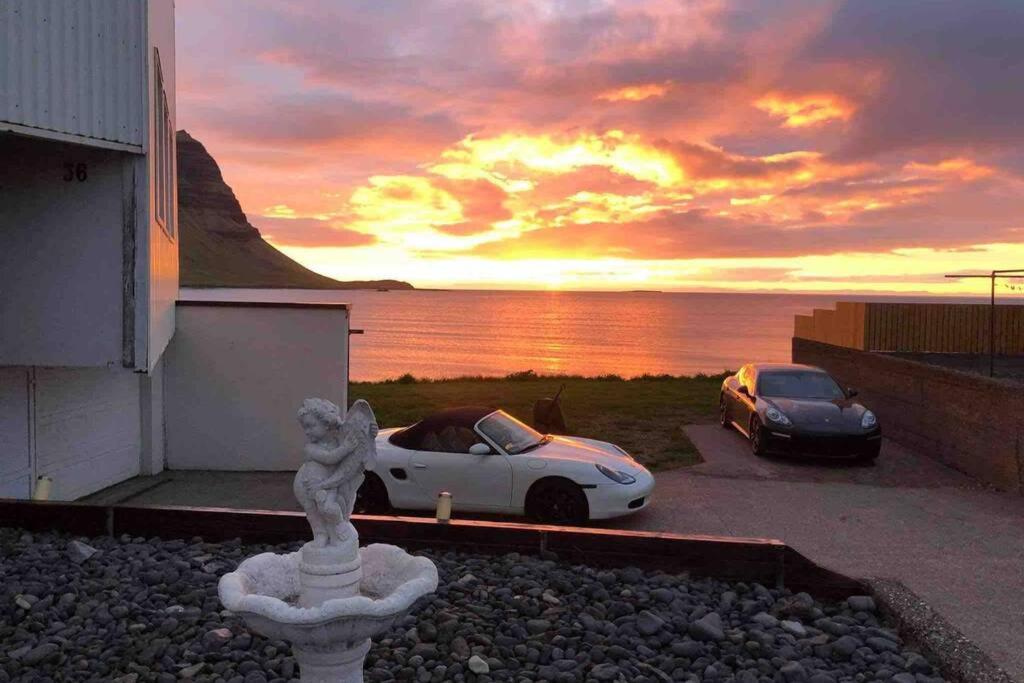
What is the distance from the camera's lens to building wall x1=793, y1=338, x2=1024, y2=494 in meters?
10.7

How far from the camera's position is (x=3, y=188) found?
24.8ft

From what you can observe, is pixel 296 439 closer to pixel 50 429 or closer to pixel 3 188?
pixel 50 429

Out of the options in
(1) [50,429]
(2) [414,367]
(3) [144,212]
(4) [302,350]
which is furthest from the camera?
(2) [414,367]

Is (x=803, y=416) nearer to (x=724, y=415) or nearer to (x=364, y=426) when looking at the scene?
(x=724, y=415)

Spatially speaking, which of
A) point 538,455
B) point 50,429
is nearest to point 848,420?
point 538,455

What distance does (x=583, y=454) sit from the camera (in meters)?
8.91

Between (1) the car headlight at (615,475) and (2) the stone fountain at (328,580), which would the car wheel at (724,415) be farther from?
(2) the stone fountain at (328,580)

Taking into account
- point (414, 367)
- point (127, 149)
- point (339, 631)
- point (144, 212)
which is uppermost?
point (127, 149)

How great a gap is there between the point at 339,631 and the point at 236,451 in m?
9.14

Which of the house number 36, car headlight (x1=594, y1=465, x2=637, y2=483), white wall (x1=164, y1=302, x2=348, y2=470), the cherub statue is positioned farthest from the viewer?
white wall (x1=164, y1=302, x2=348, y2=470)

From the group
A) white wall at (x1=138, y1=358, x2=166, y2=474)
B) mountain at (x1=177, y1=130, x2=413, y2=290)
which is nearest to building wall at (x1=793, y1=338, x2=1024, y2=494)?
white wall at (x1=138, y1=358, x2=166, y2=474)

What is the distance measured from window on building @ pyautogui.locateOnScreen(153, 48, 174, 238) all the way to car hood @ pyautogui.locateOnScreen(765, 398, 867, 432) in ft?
30.4

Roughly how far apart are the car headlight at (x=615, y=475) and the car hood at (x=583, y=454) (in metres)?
0.07

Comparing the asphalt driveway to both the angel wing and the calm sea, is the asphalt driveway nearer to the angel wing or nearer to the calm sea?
the angel wing
